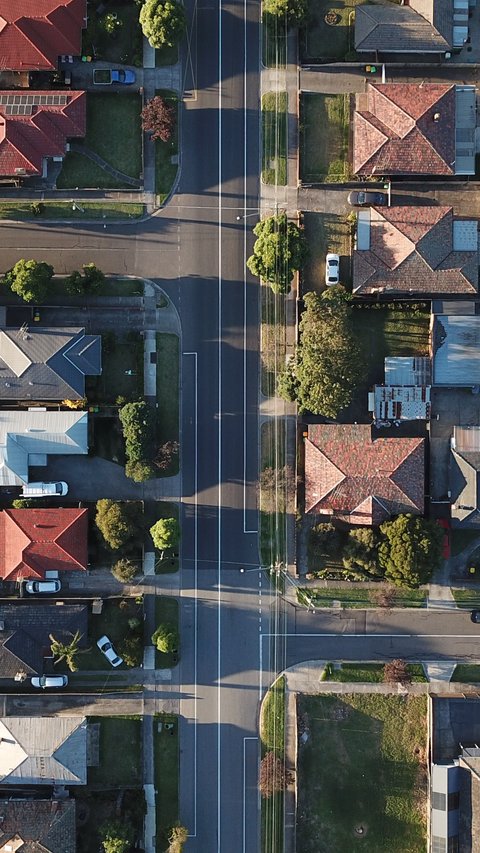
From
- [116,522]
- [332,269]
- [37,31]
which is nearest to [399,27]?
[332,269]

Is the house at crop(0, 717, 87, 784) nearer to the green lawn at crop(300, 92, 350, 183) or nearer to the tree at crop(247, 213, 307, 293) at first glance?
the tree at crop(247, 213, 307, 293)

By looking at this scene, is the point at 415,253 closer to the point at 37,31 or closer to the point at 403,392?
the point at 403,392

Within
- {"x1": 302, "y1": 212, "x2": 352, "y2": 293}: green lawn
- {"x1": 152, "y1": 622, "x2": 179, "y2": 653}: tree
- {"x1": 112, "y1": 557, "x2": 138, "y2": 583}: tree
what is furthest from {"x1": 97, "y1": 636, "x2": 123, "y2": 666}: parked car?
{"x1": 302, "y1": 212, "x2": 352, "y2": 293}: green lawn

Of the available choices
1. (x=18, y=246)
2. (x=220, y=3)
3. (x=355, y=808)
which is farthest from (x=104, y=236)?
(x=355, y=808)

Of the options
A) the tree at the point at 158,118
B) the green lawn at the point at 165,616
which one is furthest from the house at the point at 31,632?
the tree at the point at 158,118

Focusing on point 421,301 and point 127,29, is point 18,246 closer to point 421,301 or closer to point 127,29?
point 127,29

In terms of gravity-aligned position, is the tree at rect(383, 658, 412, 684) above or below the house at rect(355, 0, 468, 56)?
below

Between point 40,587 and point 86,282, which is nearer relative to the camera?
point 86,282
